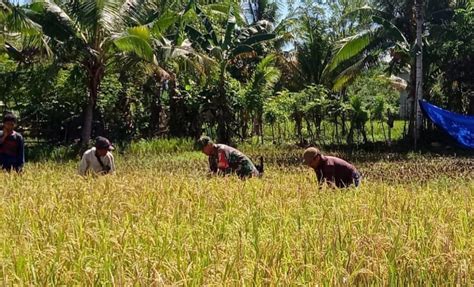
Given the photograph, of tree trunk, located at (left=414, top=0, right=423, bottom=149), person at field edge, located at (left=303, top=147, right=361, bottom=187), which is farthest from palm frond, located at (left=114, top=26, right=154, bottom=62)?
person at field edge, located at (left=303, top=147, right=361, bottom=187)

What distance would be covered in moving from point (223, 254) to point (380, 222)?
4.46 ft

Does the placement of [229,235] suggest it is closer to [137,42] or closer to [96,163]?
[96,163]

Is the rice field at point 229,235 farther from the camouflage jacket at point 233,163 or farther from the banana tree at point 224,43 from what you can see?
the banana tree at point 224,43

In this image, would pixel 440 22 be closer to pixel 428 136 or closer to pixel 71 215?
pixel 428 136

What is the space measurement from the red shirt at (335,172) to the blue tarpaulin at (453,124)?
10.2 m

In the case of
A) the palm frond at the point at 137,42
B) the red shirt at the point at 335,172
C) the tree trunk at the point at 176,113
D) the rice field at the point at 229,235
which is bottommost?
the rice field at the point at 229,235

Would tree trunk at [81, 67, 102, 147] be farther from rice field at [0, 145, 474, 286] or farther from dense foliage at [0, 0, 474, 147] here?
rice field at [0, 145, 474, 286]

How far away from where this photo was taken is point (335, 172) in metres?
5.93

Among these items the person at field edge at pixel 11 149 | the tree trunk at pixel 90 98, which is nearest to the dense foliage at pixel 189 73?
the tree trunk at pixel 90 98

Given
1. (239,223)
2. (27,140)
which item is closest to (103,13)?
(27,140)

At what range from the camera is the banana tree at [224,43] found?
16938mm

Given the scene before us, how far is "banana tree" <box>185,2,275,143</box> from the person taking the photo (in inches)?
667

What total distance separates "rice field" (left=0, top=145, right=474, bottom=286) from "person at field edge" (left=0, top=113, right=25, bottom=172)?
105 centimetres

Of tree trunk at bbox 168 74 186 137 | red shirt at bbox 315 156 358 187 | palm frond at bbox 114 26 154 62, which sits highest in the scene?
palm frond at bbox 114 26 154 62
